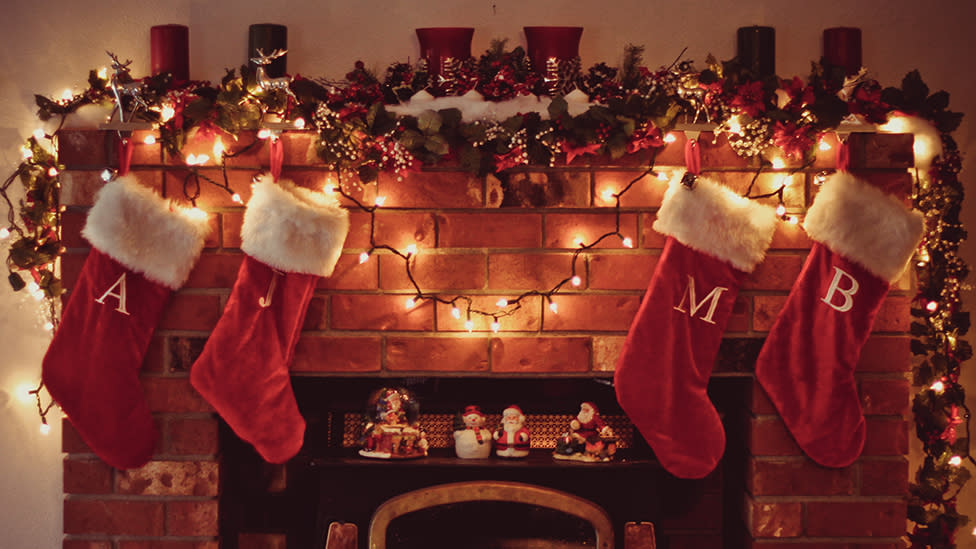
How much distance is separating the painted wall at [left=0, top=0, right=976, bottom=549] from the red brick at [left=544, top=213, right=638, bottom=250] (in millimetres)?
467

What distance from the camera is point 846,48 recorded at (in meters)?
2.06

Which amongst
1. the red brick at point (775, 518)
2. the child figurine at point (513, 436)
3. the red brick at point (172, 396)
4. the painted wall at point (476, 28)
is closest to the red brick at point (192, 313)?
the red brick at point (172, 396)

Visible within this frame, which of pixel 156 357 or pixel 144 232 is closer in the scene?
pixel 144 232

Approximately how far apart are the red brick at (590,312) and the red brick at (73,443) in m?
1.17

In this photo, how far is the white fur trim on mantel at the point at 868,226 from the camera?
193 cm

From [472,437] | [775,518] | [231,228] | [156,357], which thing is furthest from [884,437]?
[156,357]

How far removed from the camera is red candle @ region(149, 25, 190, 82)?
2.04m

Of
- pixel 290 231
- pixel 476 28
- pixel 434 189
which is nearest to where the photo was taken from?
pixel 290 231

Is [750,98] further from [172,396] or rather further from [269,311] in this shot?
[172,396]

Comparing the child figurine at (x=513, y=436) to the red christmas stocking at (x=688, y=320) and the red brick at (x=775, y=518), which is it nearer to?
the red christmas stocking at (x=688, y=320)

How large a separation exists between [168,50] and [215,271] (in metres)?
0.55

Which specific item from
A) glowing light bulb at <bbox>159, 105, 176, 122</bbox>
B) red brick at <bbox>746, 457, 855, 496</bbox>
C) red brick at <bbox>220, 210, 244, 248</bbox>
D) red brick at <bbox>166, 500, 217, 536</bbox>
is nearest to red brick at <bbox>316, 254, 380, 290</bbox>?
red brick at <bbox>220, 210, 244, 248</bbox>

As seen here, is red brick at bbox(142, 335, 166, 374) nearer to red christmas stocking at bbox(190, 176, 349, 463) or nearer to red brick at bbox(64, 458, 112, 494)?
red christmas stocking at bbox(190, 176, 349, 463)

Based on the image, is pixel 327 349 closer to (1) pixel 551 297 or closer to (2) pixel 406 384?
(2) pixel 406 384
